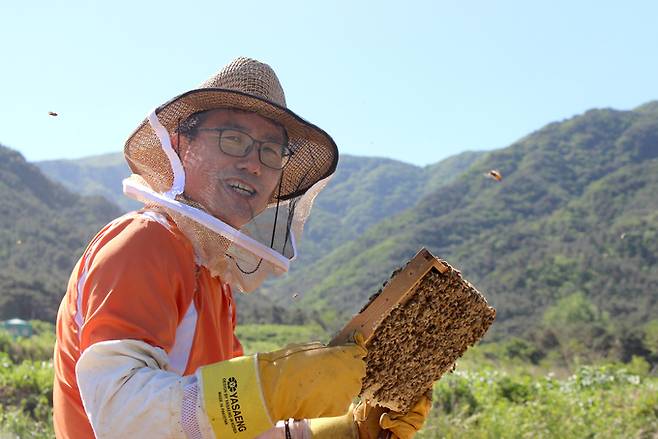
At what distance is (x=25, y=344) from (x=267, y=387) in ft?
42.9

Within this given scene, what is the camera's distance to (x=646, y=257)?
2650 inches

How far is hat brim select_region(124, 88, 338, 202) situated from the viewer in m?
2.78

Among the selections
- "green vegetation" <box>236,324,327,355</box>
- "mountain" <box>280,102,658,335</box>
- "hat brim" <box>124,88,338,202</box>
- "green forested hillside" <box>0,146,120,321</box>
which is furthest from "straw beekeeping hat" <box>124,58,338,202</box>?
"mountain" <box>280,102,658,335</box>

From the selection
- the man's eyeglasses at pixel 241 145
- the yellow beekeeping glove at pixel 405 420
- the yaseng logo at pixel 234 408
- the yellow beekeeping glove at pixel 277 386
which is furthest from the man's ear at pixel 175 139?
the yellow beekeeping glove at pixel 405 420

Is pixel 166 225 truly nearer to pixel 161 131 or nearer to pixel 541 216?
pixel 161 131

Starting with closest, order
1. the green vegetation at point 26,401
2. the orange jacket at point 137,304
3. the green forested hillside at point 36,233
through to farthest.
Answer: the orange jacket at point 137,304 < the green vegetation at point 26,401 < the green forested hillside at point 36,233

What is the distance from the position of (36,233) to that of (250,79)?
78481 millimetres

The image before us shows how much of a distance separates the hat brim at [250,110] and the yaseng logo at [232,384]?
45.6 inches

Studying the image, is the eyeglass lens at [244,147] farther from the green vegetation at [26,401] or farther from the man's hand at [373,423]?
the green vegetation at [26,401]

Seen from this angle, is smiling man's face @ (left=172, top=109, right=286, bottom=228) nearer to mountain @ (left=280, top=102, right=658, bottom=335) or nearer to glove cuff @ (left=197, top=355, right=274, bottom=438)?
glove cuff @ (left=197, top=355, right=274, bottom=438)

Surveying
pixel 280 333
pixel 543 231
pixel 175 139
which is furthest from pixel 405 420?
pixel 543 231

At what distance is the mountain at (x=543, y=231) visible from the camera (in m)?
67.7

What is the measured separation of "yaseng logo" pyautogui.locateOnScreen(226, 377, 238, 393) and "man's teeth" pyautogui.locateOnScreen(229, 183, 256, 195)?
3.15 ft

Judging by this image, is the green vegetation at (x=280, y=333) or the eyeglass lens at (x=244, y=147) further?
the green vegetation at (x=280, y=333)
